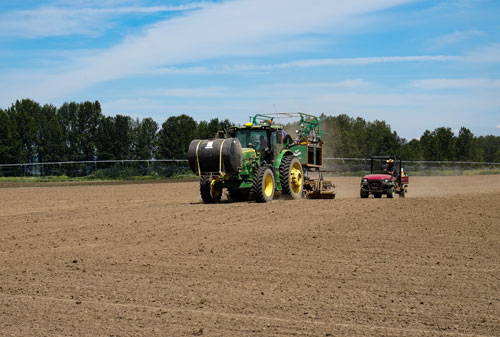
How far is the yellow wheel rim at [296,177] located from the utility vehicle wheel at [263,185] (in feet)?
3.68

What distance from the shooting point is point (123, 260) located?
945 centimetres

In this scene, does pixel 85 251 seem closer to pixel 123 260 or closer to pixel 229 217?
pixel 123 260

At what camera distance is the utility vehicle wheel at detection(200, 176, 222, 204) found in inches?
742

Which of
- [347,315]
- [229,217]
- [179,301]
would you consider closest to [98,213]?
[229,217]

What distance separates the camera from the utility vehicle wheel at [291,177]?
18906mm

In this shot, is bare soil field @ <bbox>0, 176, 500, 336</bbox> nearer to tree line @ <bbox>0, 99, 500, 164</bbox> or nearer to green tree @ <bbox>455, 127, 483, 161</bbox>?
tree line @ <bbox>0, 99, 500, 164</bbox>

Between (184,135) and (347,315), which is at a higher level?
(184,135)

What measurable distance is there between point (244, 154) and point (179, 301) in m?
11.5

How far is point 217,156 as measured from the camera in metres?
17.6

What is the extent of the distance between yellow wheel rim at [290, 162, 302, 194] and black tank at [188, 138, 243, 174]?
2688 millimetres

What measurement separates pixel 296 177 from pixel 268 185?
1.53 m

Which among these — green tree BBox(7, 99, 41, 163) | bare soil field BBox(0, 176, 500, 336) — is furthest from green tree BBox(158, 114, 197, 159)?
bare soil field BBox(0, 176, 500, 336)

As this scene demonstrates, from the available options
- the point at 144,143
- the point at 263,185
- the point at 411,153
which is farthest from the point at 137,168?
the point at 411,153

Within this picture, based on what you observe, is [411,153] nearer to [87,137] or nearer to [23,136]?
[87,137]
